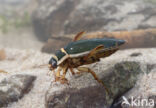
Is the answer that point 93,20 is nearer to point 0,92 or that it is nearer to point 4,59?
point 4,59

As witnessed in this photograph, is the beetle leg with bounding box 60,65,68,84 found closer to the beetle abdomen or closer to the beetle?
the beetle

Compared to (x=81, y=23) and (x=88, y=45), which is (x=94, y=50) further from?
(x=81, y=23)

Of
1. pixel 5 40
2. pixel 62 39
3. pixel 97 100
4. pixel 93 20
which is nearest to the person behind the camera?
pixel 97 100

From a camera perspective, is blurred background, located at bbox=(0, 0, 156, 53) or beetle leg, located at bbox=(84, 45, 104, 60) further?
blurred background, located at bbox=(0, 0, 156, 53)

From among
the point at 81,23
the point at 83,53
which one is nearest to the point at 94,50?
the point at 83,53

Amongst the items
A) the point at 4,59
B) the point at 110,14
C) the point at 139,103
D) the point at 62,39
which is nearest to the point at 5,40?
the point at 4,59

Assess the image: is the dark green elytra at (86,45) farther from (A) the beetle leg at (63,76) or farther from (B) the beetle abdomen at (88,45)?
(A) the beetle leg at (63,76)

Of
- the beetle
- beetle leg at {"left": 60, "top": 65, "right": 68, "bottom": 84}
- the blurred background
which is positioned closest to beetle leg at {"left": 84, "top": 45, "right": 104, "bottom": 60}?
the beetle

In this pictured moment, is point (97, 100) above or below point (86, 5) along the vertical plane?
below
